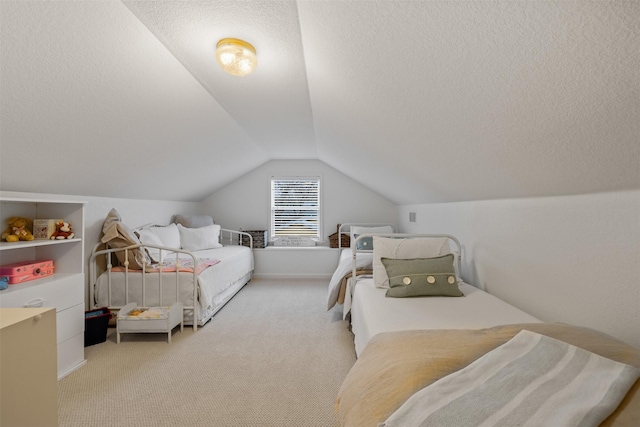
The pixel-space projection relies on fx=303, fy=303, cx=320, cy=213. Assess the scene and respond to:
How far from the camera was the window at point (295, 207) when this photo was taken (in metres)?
5.54

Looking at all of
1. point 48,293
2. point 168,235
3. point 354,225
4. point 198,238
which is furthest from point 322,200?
point 48,293

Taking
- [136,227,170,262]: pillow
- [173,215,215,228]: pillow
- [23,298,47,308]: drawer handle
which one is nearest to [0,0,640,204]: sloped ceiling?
[136,227,170,262]: pillow

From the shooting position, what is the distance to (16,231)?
2.11m

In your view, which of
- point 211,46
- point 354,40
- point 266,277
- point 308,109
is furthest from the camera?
point 266,277

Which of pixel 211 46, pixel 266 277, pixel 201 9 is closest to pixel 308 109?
pixel 211 46

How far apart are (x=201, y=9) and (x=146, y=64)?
62cm

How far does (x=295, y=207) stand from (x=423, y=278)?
3.62m

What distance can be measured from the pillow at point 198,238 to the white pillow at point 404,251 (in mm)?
2921

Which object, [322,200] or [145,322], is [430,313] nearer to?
[145,322]

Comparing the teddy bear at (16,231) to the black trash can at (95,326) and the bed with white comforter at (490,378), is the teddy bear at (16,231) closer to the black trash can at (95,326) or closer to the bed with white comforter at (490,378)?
the black trash can at (95,326)

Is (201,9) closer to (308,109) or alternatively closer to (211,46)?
(211,46)

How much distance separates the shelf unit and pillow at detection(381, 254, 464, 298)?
230 cm

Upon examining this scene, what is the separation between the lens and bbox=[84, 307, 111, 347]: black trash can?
2.53 metres

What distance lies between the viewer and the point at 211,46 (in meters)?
1.73
